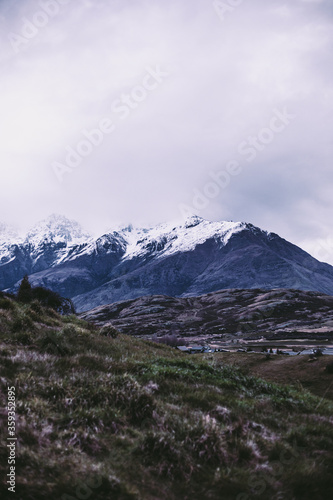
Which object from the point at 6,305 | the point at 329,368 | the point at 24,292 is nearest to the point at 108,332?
the point at 6,305

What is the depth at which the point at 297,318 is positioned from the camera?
6196 inches

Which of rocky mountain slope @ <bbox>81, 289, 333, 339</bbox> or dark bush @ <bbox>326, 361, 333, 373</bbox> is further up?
dark bush @ <bbox>326, 361, 333, 373</bbox>

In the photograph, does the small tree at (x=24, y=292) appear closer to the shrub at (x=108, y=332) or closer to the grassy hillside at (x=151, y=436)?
the shrub at (x=108, y=332)

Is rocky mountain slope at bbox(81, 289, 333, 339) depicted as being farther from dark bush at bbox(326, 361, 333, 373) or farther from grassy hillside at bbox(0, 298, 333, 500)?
grassy hillside at bbox(0, 298, 333, 500)

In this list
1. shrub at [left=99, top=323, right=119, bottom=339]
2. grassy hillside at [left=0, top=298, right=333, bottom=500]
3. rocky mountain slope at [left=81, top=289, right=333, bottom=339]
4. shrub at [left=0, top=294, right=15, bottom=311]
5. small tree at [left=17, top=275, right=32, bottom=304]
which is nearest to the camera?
grassy hillside at [left=0, top=298, right=333, bottom=500]

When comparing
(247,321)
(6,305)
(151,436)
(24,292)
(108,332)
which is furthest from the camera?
(247,321)

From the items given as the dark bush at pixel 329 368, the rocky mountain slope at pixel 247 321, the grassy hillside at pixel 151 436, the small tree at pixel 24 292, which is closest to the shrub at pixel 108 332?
the small tree at pixel 24 292

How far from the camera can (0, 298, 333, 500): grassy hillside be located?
4.64 m

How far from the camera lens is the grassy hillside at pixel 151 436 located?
15.2ft

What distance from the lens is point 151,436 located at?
18.6ft

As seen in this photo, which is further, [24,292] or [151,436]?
[24,292]

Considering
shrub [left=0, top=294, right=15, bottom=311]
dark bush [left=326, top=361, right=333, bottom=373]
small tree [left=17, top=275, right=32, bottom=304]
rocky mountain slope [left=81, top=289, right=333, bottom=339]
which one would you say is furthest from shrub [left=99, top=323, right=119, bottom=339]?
rocky mountain slope [left=81, top=289, right=333, bottom=339]

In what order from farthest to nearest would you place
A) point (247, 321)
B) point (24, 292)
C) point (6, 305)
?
point (247, 321) < point (24, 292) < point (6, 305)

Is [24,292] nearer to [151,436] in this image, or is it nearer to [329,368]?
[151,436]
